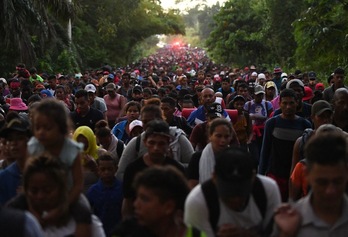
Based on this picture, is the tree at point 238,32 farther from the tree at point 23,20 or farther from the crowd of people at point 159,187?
the crowd of people at point 159,187

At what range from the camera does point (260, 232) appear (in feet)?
13.2

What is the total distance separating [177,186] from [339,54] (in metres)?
14.3

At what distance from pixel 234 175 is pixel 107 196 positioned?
10.0 ft

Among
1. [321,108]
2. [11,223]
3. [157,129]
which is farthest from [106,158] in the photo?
[11,223]

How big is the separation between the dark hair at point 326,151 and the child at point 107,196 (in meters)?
3.20

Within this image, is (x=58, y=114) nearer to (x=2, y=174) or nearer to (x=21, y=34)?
(x=2, y=174)

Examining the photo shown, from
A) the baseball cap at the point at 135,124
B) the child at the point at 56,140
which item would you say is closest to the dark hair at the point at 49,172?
the child at the point at 56,140

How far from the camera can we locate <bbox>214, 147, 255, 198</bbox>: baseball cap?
3.85m

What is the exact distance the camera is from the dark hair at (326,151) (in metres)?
3.70

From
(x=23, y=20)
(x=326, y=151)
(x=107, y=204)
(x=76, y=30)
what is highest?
(x=326, y=151)

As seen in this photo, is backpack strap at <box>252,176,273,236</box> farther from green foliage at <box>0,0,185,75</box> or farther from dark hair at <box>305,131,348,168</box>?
green foliage at <box>0,0,185,75</box>

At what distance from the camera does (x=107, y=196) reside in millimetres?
6715

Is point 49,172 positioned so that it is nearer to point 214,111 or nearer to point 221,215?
point 221,215

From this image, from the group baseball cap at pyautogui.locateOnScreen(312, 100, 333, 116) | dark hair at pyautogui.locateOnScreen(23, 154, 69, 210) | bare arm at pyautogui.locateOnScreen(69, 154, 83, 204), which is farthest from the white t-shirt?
baseball cap at pyautogui.locateOnScreen(312, 100, 333, 116)
